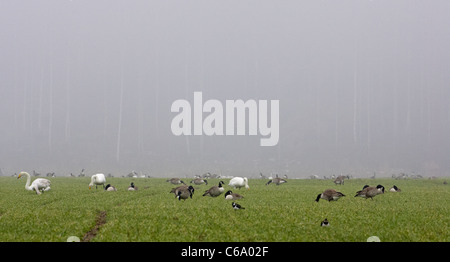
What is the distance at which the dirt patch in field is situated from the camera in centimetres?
1509

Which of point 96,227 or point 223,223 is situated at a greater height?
point 223,223

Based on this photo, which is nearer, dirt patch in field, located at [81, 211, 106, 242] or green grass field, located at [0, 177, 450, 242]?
green grass field, located at [0, 177, 450, 242]

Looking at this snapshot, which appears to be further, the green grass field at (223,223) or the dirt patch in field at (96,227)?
the dirt patch in field at (96,227)

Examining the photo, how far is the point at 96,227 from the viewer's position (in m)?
17.3

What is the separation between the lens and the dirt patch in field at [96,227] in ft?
49.5

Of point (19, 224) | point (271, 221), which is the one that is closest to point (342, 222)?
point (271, 221)
